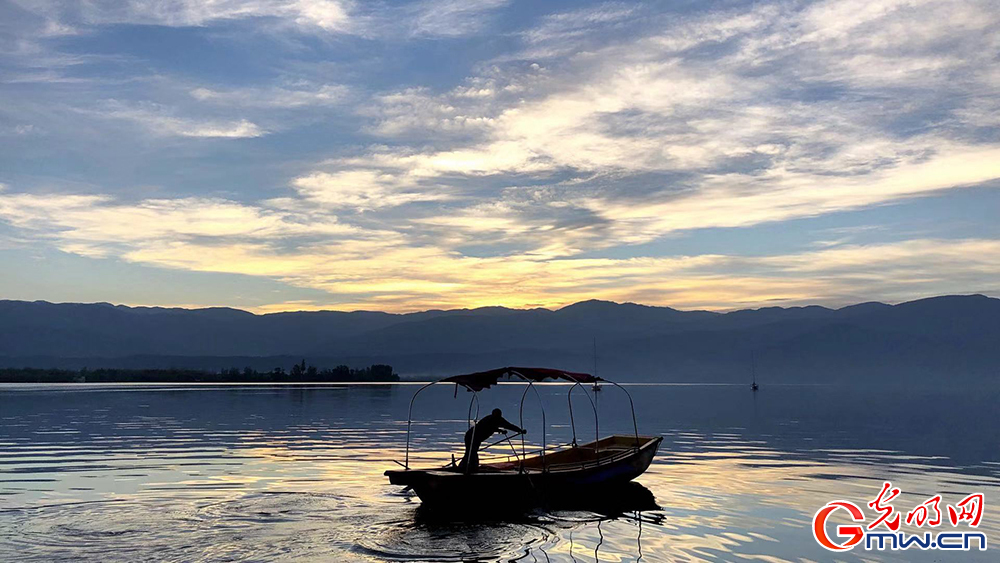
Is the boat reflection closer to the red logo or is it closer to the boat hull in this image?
the boat hull

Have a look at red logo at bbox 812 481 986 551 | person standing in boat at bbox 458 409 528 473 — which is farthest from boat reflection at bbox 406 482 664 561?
red logo at bbox 812 481 986 551

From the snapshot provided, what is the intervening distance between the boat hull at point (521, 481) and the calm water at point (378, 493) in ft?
2.72

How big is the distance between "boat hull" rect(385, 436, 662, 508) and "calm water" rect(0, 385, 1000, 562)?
829 millimetres

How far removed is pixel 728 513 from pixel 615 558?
6.85 metres

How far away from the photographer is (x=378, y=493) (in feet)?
85.1

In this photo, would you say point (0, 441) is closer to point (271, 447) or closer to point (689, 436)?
point (271, 447)

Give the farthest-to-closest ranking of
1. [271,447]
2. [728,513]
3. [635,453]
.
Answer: [271,447]
[635,453]
[728,513]

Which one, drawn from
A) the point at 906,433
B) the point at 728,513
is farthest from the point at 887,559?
the point at 906,433

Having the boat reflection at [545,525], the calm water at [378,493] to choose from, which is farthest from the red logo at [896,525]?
the boat reflection at [545,525]

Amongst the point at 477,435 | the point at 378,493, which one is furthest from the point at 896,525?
the point at 378,493

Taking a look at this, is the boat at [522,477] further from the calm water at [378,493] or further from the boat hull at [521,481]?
the calm water at [378,493]

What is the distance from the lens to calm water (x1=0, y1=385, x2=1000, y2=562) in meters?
18.0

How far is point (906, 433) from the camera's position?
175ft

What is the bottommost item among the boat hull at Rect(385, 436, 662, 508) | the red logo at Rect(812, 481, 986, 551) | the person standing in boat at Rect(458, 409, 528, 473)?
the red logo at Rect(812, 481, 986, 551)
